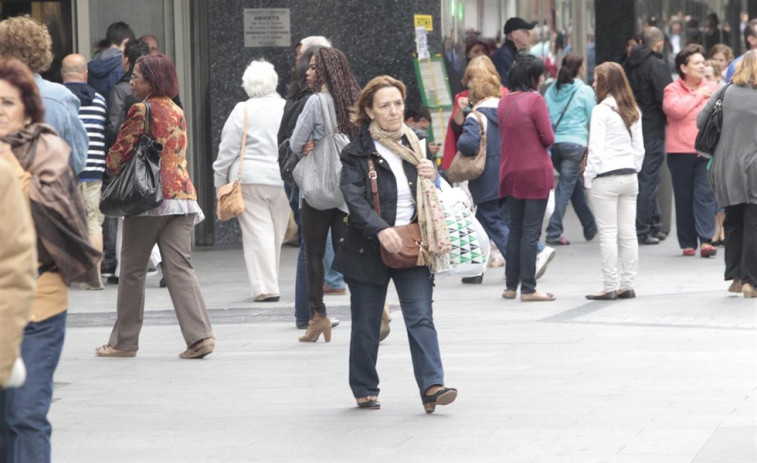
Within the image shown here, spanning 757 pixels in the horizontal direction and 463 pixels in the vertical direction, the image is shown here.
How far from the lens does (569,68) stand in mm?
15109

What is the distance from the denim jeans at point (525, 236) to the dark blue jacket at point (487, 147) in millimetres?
1066

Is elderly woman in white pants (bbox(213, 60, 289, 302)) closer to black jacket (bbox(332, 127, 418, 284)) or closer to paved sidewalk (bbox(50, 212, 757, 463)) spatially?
paved sidewalk (bbox(50, 212, 757, 463))

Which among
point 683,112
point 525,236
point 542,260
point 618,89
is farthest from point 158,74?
point 683,112

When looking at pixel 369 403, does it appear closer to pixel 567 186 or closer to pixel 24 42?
pixel 24 42

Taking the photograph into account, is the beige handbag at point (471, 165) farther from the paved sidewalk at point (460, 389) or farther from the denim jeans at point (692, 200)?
the denim jeans at point (692, 200)

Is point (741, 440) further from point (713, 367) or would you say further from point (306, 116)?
point (306, 116)

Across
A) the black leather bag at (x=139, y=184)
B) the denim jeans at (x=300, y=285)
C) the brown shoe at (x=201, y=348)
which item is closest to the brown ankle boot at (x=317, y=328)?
the denim jeans at (x=300, y=285)

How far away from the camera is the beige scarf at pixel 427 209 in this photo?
6969 mm

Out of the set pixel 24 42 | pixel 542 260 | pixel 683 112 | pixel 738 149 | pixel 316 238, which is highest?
pixel 24 42

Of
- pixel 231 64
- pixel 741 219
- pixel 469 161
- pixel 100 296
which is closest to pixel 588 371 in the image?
pixel 741 219

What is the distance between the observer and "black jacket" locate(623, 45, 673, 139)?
15.2 m

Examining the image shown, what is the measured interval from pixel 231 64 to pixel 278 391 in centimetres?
858

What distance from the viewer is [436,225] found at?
22.9 feet

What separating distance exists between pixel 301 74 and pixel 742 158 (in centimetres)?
335
